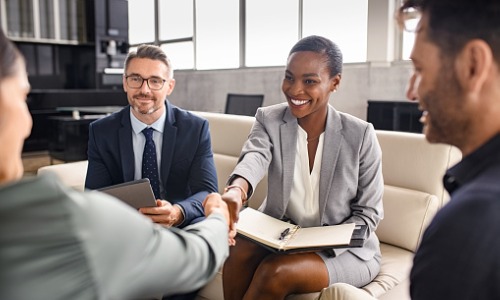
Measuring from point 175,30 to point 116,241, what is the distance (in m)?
8.31

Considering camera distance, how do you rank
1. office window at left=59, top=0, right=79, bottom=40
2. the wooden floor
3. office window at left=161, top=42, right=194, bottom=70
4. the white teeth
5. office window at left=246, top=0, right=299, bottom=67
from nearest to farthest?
the white teeth, the wooden floor, office window at left=246, top=0, right=299, bottom=67, office window at left=59, top=0, right=79, bottom=40, office window at left=161, top=42, right=194, bottom=70

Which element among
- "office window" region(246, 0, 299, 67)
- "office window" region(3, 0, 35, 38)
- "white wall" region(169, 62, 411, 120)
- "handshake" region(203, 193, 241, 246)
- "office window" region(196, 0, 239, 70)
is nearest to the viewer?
"handshake" region(203, 193, 241, 246)

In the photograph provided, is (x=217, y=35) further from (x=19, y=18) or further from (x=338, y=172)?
(x=338, y=172)

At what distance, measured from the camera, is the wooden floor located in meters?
6.25

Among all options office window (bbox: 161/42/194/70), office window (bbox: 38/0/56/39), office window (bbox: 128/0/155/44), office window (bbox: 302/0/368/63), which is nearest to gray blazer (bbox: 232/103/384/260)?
office window (bbox: 302/0/368/63)

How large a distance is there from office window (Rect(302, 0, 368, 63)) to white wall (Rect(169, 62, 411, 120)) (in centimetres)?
29

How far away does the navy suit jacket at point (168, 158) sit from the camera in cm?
194

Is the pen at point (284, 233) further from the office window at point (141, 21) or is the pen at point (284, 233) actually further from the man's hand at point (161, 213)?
the office window at point (141, 21)

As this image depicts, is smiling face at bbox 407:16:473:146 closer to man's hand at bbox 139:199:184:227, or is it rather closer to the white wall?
man's hand at bbox 139:199:184:227

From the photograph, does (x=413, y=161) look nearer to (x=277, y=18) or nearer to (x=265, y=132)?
(x=265, y=132)

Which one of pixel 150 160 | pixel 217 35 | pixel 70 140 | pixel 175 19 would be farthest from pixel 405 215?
pixel 175 19

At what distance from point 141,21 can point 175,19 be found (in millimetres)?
1107

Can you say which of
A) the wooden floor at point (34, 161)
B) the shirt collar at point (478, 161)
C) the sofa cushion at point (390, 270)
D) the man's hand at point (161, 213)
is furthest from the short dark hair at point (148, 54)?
the wooden floor at point (34, 161)

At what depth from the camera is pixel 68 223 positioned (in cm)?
60
